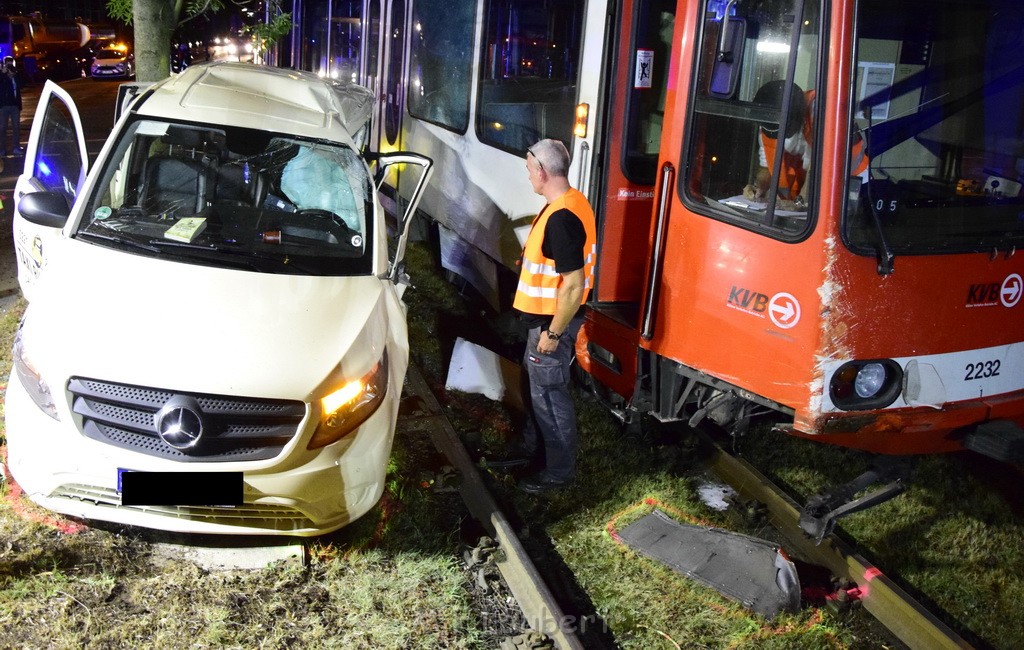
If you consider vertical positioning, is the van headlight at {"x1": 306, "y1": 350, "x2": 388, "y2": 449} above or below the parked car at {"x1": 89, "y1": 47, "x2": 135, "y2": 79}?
below

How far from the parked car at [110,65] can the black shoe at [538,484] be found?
32051 millimetres

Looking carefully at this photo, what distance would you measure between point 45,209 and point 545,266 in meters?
2.39

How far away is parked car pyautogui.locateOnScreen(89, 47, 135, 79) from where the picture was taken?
32.1 m

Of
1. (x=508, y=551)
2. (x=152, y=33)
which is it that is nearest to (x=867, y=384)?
(x=508, y=551)

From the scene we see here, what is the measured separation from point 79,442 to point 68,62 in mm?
32439

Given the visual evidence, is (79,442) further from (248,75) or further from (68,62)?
(68,62)

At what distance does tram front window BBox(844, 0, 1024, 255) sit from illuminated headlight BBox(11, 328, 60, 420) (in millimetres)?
3223

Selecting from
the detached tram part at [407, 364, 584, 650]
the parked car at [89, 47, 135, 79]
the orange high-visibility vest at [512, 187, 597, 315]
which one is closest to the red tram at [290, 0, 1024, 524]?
the orange high-visibility vest at [512, 187, 597, 315]

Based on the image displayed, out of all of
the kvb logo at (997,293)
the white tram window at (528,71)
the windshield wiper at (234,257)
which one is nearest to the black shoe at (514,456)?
the windshield wiper at (234,257)

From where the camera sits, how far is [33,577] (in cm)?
366

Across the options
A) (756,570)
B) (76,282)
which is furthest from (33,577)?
(756,570)

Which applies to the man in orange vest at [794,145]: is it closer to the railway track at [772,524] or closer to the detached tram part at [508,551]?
the railway track at [772,524]

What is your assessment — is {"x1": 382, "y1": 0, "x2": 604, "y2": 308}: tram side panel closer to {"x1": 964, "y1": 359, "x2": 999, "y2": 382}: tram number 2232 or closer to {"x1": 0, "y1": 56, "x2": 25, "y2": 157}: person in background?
{"x1": 964, "y1": 359, "x2": 999, "y2": 382}: tram number 2232

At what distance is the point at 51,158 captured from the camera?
5.20m
